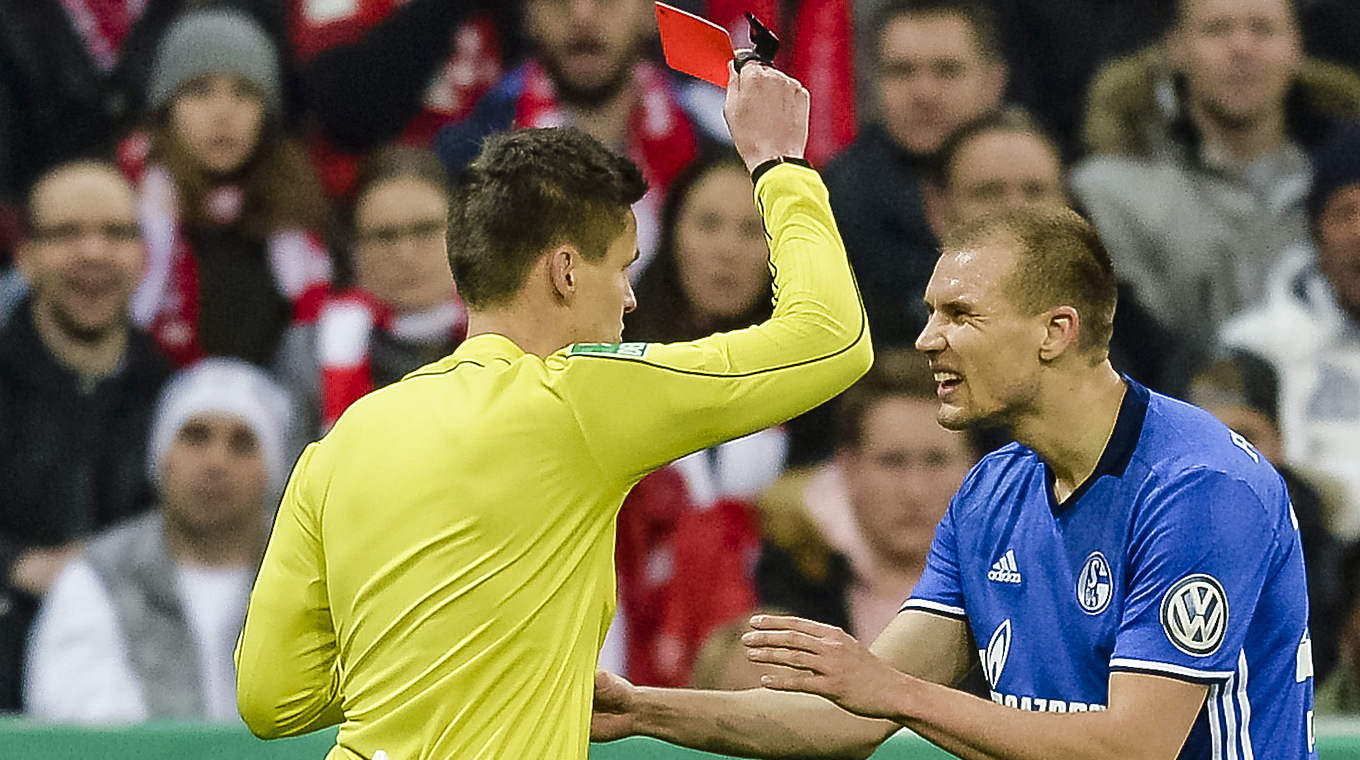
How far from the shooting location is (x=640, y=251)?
583 cm

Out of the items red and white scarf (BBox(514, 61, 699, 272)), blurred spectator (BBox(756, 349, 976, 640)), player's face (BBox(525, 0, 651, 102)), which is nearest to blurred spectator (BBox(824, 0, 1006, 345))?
blurred spectator (BBox(756, 349, 976, 640))

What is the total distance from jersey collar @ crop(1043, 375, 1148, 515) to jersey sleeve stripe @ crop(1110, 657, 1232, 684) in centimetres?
35

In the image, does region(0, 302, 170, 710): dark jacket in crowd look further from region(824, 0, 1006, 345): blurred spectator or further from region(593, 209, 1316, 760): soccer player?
region(593, 209, 1316, 760): soccer player

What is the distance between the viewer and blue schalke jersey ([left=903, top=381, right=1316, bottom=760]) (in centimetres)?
280

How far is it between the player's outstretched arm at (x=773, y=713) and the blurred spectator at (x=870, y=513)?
2601 mm

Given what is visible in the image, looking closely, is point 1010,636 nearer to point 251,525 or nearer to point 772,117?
point 772,117

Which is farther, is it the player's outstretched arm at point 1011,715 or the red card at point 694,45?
the red card at point 694,45

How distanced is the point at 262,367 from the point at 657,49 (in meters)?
1.83

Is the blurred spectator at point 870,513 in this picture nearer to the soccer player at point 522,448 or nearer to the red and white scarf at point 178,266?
the red and white scarf at point 178,266

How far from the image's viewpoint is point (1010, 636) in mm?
3166

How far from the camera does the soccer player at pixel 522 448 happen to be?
256 centimetres

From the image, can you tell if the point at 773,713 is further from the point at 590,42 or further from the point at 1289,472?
the point at 590,42

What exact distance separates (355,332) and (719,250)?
133 centimetres

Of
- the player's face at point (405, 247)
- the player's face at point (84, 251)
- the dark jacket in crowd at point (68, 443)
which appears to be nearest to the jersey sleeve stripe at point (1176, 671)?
the player's face at point (405, 247)
